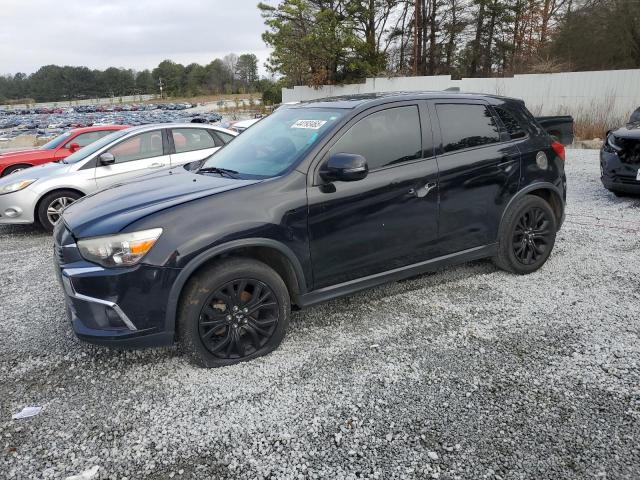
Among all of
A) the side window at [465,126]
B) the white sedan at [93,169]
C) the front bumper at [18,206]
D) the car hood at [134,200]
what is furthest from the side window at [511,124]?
the front bumper at [18,206]

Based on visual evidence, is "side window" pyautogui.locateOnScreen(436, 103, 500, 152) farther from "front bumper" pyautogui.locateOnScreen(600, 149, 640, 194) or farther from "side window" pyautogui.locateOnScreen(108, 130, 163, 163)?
"side window" pyautogui.locateOnScreen(108, 130, 163, 163)

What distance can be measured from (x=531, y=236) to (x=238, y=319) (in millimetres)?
2957

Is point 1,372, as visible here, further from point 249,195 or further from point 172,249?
point 249,195

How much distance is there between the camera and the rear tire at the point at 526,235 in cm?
427

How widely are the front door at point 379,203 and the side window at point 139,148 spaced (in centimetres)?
469

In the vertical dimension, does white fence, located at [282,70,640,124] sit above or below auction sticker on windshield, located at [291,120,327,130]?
above

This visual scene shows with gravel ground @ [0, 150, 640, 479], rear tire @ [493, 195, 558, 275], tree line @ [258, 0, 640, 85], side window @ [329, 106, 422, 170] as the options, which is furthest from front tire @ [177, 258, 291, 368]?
tree line @ [258, 0, 640, 85]

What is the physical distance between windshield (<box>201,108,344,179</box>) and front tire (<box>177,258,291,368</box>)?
76 cm

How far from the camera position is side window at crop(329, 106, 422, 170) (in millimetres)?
3463

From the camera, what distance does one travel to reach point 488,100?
4.29 metres

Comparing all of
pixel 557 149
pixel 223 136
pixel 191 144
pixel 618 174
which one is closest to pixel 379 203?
pixel 557 149

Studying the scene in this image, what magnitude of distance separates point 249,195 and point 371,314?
1.49 meters

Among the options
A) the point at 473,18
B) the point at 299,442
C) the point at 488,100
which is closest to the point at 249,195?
the point at 299,442

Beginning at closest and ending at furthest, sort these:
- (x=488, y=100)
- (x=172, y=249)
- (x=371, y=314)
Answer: (x=172, y=249)
(x=371, y=314)
(x=488, y=100)
